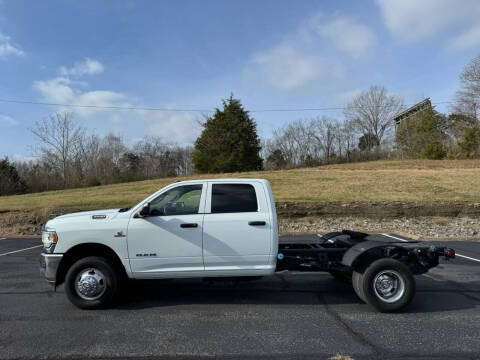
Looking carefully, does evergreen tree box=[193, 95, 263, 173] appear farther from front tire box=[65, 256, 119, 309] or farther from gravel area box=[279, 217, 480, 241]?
front tire box=[65, 256, 119, 309]

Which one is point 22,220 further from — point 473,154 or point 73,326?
point 473,154

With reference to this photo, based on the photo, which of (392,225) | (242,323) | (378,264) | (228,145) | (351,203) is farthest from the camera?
(228,145)

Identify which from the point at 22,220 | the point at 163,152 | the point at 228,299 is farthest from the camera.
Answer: the point at 163,152

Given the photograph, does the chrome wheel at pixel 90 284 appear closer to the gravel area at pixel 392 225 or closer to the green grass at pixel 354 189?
the gravel area at pixel 392 225

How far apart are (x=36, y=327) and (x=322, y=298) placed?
13.7 ft

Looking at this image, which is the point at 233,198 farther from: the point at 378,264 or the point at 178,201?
the point at 378,264

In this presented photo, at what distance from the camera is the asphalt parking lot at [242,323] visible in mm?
3971

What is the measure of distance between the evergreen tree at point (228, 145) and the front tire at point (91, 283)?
3136 centimetres

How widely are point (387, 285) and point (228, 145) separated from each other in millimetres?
32678

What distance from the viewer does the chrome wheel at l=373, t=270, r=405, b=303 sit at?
522 centimetres

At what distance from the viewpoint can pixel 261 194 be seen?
18.2ft

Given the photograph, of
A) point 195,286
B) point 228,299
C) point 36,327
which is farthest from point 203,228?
point 36,327

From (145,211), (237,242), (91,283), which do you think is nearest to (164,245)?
(145,211)

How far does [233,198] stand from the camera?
5.52 metres
